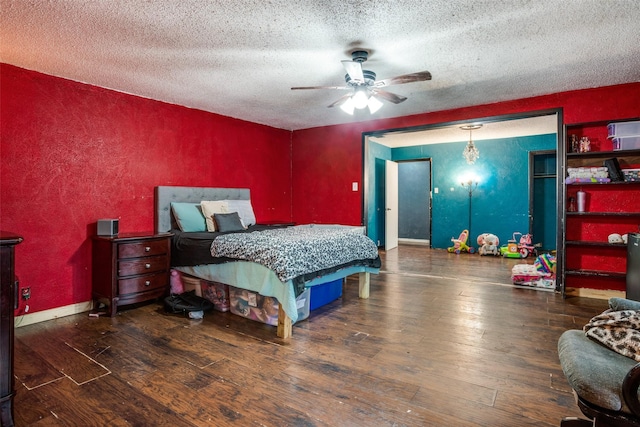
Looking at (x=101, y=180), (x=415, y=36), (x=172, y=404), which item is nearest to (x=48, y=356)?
(x=172, y=404)

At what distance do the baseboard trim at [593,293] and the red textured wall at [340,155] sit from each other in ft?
6.58

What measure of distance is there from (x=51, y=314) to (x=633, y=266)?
5.87 meters

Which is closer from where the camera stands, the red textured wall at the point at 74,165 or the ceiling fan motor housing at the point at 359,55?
the ceiling fan motor housing at the point at 359,55

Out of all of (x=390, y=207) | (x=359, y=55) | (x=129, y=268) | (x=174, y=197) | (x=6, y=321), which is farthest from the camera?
(x=390, y=207)

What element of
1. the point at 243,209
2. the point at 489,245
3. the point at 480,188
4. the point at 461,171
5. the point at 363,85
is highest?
the point at 363,85

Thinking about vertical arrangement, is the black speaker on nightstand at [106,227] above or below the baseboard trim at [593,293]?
above

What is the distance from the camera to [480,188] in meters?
7.56

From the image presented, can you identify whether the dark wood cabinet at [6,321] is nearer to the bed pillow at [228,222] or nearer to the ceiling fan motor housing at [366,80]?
the bed pillow at [228,222]

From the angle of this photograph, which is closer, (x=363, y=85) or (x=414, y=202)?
(x=363, y=85)

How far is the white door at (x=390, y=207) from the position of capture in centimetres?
760

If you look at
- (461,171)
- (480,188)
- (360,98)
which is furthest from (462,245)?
(360,98)

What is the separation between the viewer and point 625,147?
3791 mm

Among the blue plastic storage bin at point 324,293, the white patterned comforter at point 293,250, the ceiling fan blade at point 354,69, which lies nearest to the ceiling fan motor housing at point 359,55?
the ceiling fan blade at point 354,69

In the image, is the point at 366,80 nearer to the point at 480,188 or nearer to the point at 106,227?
the point at 106,227
